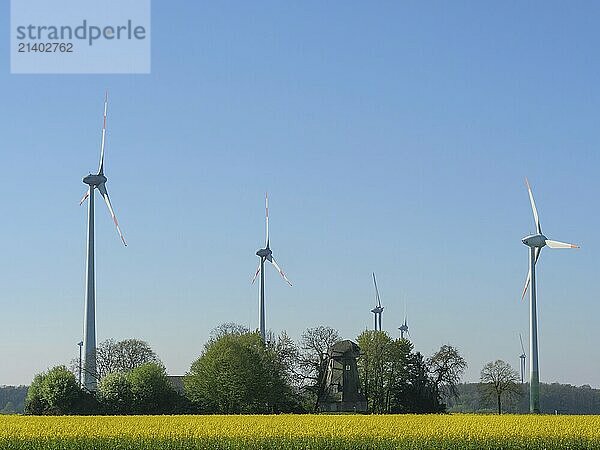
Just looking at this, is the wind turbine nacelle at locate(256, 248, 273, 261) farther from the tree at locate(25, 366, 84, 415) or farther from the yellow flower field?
the yellow flower field

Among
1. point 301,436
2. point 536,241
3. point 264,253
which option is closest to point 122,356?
point 264,253

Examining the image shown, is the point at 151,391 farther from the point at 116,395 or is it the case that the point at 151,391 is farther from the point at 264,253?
the point at 264,253

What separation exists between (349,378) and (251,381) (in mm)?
39976

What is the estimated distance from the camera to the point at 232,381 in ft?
316

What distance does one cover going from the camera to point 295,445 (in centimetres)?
4697

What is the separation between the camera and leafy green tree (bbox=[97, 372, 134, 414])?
300 feet

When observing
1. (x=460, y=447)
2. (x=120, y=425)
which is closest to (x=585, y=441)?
(x=460, y=447)

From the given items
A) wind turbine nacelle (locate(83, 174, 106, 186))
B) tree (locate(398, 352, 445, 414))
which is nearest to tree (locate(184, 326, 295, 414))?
wind turbine nacelle (locate(83, 174, 106, 186))

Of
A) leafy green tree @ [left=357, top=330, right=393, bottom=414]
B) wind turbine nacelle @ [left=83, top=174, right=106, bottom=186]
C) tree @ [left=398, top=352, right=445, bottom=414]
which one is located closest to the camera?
wind turbine nacelle @ [left=83, top=174, right=106, bottom=186]

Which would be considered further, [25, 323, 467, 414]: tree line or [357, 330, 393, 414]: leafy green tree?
[357, 330, 393, 414]: leafy green tree

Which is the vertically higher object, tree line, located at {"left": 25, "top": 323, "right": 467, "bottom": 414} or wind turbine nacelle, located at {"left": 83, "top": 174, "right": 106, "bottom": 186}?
wind turbine nacelle, located at {"left": 83, "top": 174, "right": 106, "bottom": 186}

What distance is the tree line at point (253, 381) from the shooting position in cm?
9238

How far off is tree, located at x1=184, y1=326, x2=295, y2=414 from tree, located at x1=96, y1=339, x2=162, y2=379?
93.4ft

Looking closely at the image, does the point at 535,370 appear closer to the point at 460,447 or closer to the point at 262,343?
the point at 262,343
